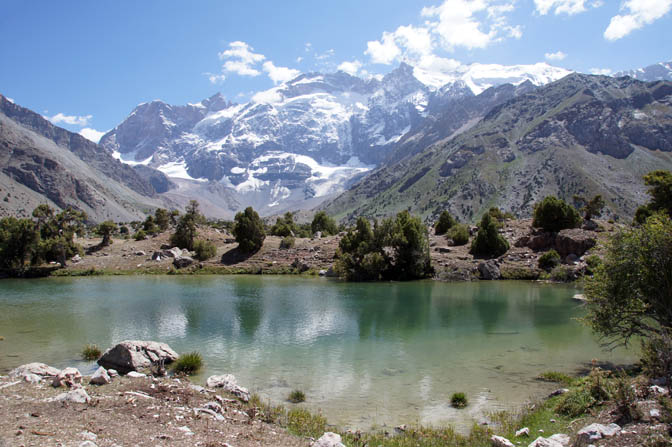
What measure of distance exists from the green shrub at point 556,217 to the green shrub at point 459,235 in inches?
Result: 556

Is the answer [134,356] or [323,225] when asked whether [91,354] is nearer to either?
[134,356]

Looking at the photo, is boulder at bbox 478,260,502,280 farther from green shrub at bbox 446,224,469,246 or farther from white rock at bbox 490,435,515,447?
white rock at bbox 490,435,515,447

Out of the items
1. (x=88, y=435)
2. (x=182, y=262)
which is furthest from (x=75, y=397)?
(x=182, y=262)

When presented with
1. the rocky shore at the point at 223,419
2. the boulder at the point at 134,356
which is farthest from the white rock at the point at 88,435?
the boulder at the point at 134,356

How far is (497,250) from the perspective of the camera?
263ft

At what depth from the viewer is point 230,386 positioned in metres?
20.2

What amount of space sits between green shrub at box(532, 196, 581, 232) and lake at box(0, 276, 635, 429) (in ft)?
68.2

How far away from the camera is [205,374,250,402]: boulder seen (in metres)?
19.5

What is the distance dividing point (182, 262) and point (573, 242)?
3012 inches

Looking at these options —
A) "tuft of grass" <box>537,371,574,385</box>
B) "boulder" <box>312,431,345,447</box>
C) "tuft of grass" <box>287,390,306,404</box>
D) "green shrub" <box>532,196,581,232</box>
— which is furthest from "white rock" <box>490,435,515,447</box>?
"green shrub" <box>532,196,581,232</box>

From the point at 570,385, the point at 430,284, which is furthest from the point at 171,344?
the point at 430,284

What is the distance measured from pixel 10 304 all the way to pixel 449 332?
49.4m

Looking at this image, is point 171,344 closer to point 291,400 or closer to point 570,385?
point 291,400

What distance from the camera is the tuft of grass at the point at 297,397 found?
66.8ft
